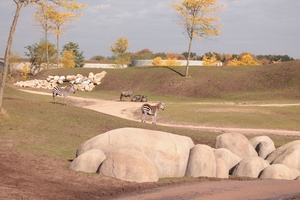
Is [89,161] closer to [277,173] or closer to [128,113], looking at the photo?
[277,173]

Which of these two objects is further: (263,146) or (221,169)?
(263,146)

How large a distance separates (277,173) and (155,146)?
5.23 meters

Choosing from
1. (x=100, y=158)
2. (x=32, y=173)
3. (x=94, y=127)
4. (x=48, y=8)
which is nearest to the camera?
(x=32, y=173)

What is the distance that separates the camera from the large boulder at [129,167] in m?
17.5

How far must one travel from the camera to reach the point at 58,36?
103 metres

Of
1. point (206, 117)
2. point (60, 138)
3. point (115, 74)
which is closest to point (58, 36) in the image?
point (115, 74)

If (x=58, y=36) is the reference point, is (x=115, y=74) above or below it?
below

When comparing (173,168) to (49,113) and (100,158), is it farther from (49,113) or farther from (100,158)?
(49,113)

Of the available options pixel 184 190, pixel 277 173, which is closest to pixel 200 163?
pixel 184 190

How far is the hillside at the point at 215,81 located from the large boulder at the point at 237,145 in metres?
43.8

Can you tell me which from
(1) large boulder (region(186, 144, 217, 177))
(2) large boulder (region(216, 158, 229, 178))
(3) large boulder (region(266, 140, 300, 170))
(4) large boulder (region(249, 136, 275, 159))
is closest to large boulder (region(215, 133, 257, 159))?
(4) large boulder (region(249, 136, 275, 159))

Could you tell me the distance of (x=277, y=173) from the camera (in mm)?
20594

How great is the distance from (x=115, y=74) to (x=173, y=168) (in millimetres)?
72552

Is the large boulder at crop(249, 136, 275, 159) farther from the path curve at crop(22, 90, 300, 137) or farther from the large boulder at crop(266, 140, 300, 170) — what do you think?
the path curve at crop(22, 90, 300, 137)
